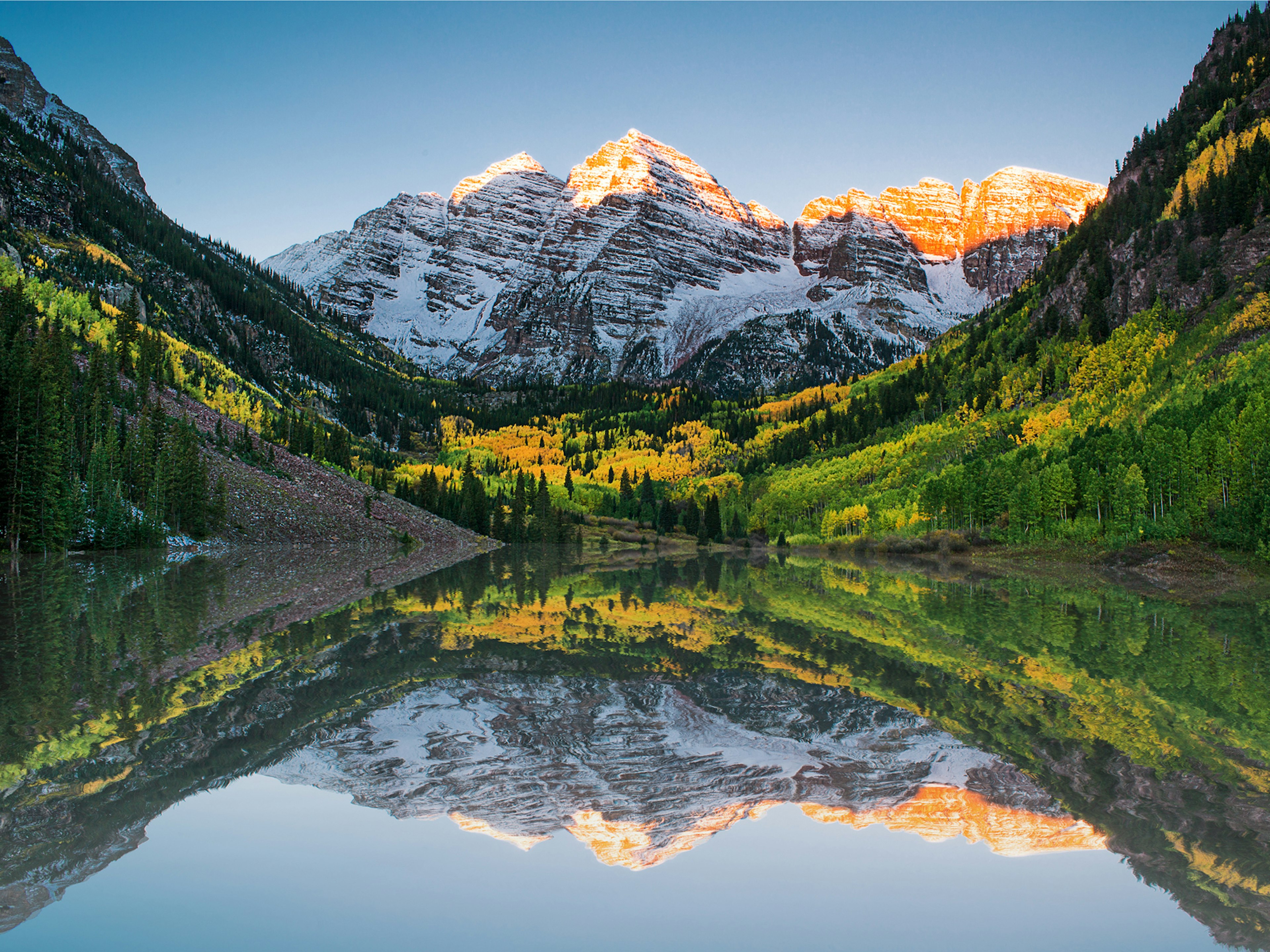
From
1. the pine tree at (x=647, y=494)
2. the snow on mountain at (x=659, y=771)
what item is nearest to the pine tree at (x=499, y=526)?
the pine tree at (x=647, y=494)

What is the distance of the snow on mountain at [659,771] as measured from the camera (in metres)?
10.4

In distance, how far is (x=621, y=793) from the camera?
1141 cm

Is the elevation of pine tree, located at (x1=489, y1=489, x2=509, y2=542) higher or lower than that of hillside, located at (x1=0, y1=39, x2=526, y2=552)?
lower

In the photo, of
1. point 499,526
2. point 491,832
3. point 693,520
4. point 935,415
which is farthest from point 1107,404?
point 491,832

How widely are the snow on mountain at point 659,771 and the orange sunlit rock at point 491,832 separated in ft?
0.09

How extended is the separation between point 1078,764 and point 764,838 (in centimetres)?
618

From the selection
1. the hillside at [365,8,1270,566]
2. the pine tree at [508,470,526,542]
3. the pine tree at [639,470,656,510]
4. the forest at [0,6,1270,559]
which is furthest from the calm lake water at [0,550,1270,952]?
the pine tree at [639,470,656,510]

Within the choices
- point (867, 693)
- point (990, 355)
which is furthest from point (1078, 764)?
point (990, 355)

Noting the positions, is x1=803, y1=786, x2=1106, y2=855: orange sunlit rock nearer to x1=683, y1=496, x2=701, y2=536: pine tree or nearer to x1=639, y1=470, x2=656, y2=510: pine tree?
x1=683, y1=496, x2=701, y2=536: pine tree

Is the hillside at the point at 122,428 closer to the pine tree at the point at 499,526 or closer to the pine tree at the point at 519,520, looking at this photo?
the pine tree at the point at 499,526

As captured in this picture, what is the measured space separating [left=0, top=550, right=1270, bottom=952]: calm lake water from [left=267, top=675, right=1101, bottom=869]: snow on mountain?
0.07m

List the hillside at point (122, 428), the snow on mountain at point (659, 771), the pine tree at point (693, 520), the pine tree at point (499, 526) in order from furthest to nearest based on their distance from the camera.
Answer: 1. the pine tree at point (693, 520)
2. the pine tree at point (499, 526)
3. the hillside at point (122, 428)
4. the snow on mountain at point (659, 771)

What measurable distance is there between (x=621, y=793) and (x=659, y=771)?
1230 millimetres

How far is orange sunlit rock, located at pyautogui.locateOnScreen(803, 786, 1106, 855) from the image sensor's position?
984 centimetres
